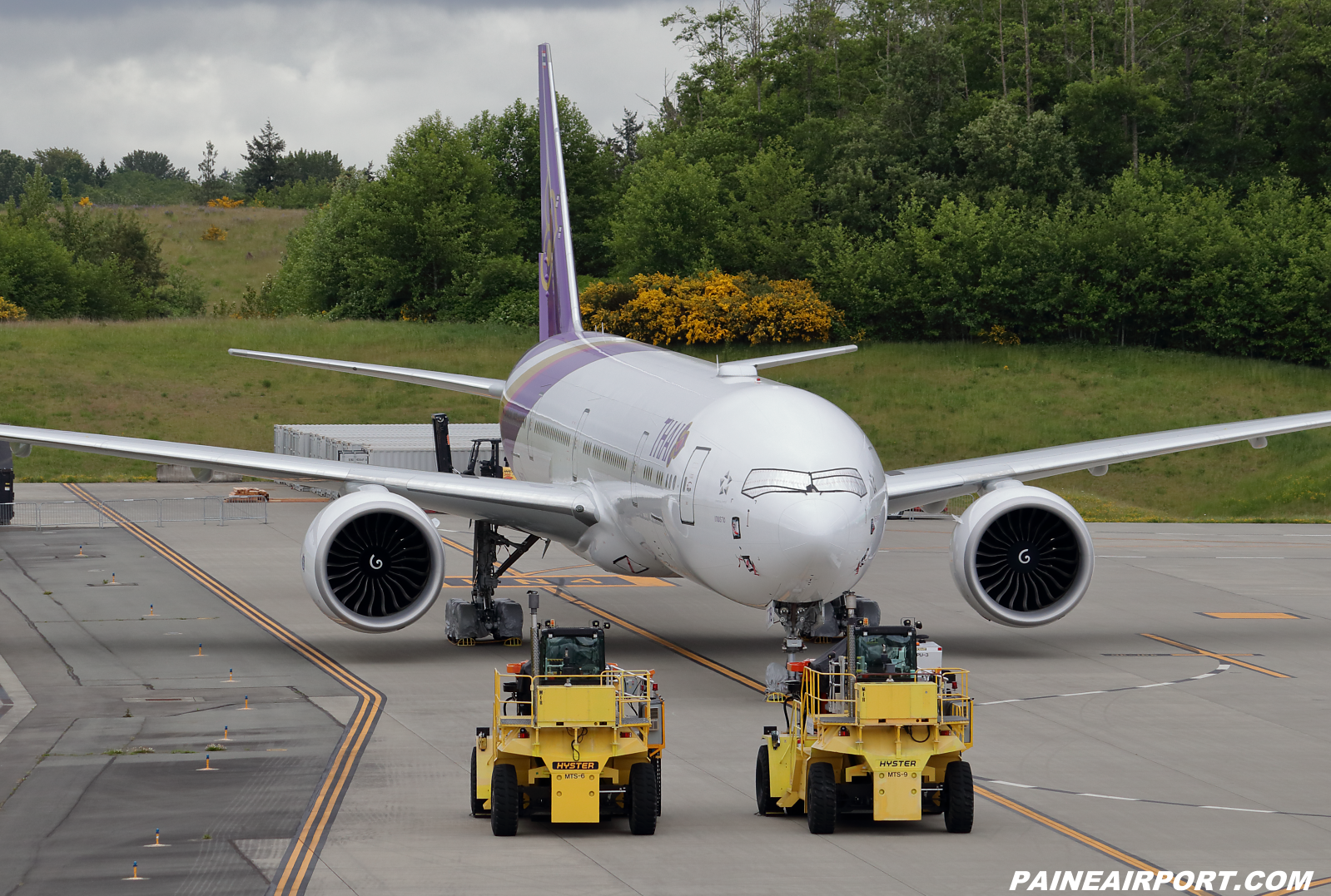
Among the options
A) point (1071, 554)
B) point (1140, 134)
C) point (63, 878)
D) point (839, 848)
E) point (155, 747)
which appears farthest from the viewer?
point (1140, 134)

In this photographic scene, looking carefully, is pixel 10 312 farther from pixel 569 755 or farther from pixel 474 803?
pixel 569 755

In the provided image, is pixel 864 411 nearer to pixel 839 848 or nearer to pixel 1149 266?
pixel 1149 266

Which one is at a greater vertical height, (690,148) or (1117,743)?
(690,148)

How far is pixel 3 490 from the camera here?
168 ft

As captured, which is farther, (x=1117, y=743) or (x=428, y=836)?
(x=1117, y=743)

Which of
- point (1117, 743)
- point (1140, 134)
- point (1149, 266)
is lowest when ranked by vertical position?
point (1117, 743)

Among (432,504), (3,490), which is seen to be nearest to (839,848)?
(432,504)

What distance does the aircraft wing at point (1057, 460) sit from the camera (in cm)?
2955

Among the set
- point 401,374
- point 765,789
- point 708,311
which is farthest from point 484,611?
point 708,311

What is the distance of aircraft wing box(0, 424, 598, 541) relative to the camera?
28906mm

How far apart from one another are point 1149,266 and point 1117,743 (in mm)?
68873

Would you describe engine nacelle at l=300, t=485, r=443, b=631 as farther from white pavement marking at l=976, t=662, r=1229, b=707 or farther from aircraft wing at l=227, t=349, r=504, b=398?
white pavement marking at l=976, t=662, r=1229, b=707

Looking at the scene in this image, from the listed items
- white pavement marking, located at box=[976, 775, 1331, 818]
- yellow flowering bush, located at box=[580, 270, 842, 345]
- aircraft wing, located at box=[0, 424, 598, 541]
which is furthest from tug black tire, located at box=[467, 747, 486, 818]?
yellow flowering bush, located at box=[580, 270, 842, 345]

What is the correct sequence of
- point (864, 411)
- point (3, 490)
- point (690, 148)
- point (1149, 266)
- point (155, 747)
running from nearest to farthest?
1. point (155, 747)
2. point (3, 490)
3. point (864, 411)
4. point (1149, 266)
5. point (690, 148)
